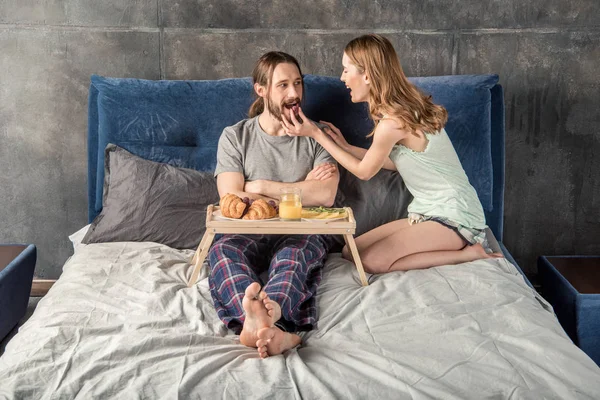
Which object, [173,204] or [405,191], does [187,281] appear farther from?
[405,191]

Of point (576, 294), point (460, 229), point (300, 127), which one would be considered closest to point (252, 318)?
point (300, 127)

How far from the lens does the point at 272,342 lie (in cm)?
174

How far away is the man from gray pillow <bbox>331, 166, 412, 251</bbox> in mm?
163

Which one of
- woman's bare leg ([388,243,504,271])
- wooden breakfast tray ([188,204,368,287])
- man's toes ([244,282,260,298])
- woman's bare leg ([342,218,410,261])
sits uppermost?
wooden breakfast tray ([188,204,368,287])

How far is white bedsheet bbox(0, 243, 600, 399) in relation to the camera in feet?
5.12

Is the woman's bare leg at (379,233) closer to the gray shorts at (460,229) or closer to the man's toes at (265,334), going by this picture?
the gray shorts at (460,229)

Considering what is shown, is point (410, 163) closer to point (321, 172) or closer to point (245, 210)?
point (321, 172)

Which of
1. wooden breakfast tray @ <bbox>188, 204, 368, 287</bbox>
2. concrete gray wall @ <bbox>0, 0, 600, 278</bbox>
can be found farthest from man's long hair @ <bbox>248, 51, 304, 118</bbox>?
wooden breakfast tray @ <bbox>188, 204, 368, 287</bbox>

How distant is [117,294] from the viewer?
211 centimetres

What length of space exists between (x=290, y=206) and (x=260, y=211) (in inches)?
3.9

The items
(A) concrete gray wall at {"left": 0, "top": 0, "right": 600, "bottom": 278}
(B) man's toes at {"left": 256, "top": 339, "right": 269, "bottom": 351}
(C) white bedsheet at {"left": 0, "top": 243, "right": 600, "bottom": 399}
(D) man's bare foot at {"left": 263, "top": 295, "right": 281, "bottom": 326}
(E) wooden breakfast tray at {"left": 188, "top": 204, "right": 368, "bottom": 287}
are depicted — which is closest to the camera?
(C) white bedsheet at {"left": 0, "top": 243, "right": 600, "bottom": 399}

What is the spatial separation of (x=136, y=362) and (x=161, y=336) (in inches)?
5.3

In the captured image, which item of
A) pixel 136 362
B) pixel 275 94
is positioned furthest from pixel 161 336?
pixel 275 94

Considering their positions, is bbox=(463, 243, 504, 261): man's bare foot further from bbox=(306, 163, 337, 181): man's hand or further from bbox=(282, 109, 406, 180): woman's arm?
bbox=(306, 163, 337, 181): man's hand
